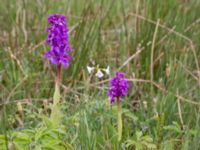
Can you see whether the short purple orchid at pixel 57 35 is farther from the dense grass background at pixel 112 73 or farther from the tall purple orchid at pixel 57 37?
the dense grass background at pixel 112 73

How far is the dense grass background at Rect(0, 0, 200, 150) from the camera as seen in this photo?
2260 millimetres

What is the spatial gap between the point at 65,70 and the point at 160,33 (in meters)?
0.77

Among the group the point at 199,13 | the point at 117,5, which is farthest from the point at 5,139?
the point at 117,5

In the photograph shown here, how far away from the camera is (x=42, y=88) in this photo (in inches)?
116

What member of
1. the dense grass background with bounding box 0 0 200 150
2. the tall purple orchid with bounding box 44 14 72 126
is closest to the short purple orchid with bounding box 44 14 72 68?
the tall purple orchid with bounding box 44 14 72 126

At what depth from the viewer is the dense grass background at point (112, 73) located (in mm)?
2260

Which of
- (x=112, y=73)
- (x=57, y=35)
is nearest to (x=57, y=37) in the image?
(x=57, y=35)

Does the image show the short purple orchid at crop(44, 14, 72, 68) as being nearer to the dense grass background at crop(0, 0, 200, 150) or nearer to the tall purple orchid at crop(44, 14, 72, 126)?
the tall purple orchid at crop(44, 14, 72, 126)

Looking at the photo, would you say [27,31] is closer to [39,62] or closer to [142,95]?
[39,62]

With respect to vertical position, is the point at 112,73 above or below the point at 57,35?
below

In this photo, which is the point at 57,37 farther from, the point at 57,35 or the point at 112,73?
the point at 112,73

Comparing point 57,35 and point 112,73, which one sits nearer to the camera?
point 57,35

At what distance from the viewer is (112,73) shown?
3174 mm

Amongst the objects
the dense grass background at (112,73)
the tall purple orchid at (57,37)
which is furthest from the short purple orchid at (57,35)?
the dense grass background at (112,73)
